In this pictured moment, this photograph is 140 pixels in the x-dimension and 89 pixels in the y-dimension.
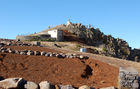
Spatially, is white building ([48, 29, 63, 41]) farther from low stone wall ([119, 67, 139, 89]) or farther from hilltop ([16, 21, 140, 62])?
low stone wall ([119, 67, 139, 89])

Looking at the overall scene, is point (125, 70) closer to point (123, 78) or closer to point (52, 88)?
point (123, 78)

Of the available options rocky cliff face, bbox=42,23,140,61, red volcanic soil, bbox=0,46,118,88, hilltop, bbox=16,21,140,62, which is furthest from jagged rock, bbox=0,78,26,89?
rocky cliff face, bbox=42,23,140,61

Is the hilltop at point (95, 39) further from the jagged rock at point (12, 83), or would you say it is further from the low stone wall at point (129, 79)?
the jagged rock at point (12, 83)

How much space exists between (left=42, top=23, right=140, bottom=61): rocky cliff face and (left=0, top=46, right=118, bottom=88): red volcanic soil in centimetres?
4953

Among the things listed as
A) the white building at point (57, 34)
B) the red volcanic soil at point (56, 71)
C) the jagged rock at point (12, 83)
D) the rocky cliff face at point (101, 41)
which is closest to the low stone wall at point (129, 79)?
the red volcanic soil at point (56, 71)

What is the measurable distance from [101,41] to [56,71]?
203 feet

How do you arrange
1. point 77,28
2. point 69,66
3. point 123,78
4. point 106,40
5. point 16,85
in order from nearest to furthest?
point 16,85 → point 123,78 → point 69,66 → point 77,28 → point 106,40

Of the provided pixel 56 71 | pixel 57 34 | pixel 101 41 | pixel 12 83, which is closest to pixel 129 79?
pixel 56 71

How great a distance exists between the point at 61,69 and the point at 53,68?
526 millimetres

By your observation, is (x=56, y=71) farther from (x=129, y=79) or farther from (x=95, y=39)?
(x=95, y=39)

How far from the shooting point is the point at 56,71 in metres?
12.1

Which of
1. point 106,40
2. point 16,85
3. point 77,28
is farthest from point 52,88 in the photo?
point 106,40

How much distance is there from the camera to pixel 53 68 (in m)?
12.5

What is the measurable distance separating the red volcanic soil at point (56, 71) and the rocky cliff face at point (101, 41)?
163 ft
